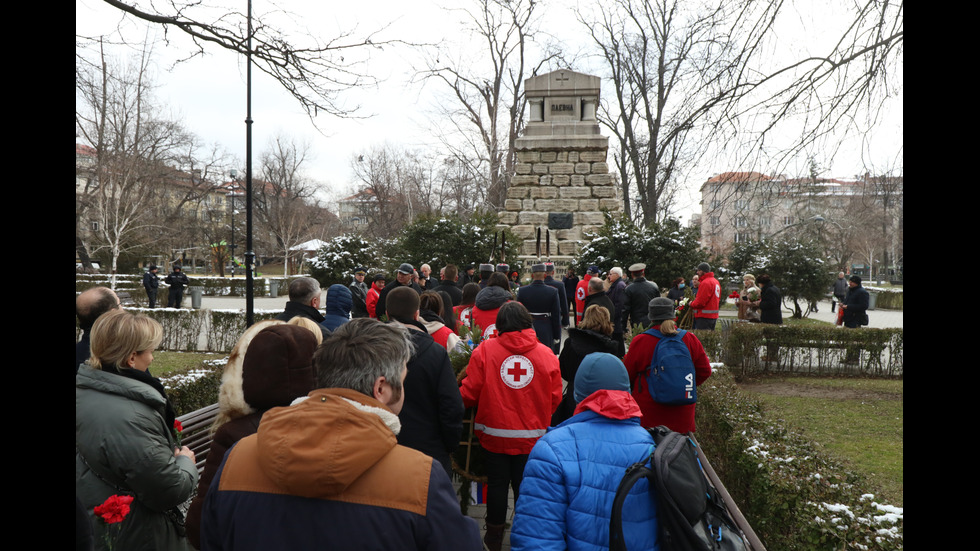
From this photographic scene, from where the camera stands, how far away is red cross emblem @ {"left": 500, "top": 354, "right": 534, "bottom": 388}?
3.99 m

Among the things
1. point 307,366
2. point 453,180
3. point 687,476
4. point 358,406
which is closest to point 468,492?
point 307,366

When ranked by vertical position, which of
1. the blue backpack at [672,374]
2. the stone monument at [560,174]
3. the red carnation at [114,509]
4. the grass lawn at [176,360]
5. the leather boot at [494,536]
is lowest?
the leather boot at [494,536]

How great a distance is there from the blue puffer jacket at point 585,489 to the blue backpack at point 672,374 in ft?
7.63

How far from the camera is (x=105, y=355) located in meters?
2.72

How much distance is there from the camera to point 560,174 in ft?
64.8

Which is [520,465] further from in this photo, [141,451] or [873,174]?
[873,174]

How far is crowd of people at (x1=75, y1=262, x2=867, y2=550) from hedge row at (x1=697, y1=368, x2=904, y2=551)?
549 millimetres

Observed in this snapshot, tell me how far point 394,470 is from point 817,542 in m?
2.27

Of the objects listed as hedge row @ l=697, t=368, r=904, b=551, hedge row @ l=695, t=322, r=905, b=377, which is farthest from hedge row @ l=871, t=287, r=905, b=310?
hedge row @ l=697, t=368, r=904, b=551

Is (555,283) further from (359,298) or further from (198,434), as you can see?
(198,434)

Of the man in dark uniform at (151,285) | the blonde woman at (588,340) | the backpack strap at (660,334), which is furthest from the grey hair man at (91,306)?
the man in dark uniform at (151,285)

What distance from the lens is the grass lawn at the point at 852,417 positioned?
20.5ft

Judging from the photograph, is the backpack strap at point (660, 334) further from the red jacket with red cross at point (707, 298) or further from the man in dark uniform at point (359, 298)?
the man in dark uniform at point (359, 298)

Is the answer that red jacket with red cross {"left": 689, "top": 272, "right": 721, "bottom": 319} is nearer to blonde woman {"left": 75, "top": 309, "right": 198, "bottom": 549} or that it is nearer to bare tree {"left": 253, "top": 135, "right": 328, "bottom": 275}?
blonde woman {"left": 75, "top": 309, "right": 198, "bottom": 549}
